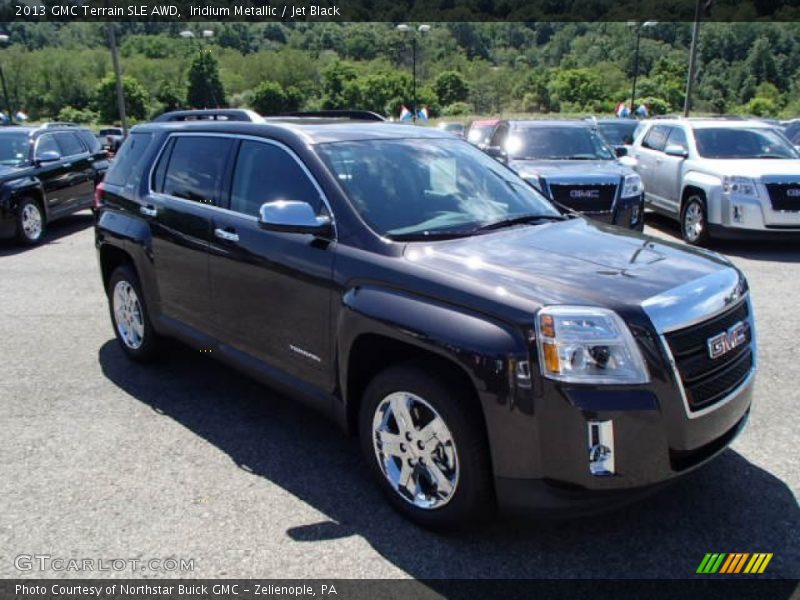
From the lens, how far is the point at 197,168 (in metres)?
4.52

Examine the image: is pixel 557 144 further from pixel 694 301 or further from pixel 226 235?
pixel 694 301

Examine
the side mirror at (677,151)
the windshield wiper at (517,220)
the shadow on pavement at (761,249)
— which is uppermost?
the windshield wiper at (517,220)

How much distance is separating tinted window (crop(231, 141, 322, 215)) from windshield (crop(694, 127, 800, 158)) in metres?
8.36

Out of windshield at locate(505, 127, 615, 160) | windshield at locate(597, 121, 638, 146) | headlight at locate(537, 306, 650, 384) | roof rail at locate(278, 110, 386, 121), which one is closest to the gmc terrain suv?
windshield at locate(505, 127, 615, 160)

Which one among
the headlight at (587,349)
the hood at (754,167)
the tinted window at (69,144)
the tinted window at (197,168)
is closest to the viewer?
the headlight at (587,349)

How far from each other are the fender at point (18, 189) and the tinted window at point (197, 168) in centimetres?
Answer: 683

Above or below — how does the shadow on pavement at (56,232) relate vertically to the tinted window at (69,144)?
below

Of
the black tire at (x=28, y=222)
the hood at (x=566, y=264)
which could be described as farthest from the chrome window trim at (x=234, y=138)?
the black tire at (x=28, y=222)

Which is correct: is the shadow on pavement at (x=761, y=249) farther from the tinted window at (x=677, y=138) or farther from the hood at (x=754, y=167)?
the tinted window at (x=677, y=138)

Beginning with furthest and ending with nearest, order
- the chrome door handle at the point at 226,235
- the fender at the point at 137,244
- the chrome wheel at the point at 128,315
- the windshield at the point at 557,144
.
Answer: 1. the windshield at the point at 557,144
2. the chrome wheel at the point at 128,315
3. the fender at the point at 137,244
4. the chrome door handle at the point at 226,235

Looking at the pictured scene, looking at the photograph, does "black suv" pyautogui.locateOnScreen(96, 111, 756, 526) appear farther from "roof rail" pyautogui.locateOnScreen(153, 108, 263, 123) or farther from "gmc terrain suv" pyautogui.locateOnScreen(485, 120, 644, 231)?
"gmc terrain suv" pyautogui.locateOnScreen(485, 120, 644, 231)

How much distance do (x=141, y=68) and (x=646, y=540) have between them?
141m

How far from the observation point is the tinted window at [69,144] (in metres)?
12.2

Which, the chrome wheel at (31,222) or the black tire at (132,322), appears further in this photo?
the chrome wheel at (31,222)
